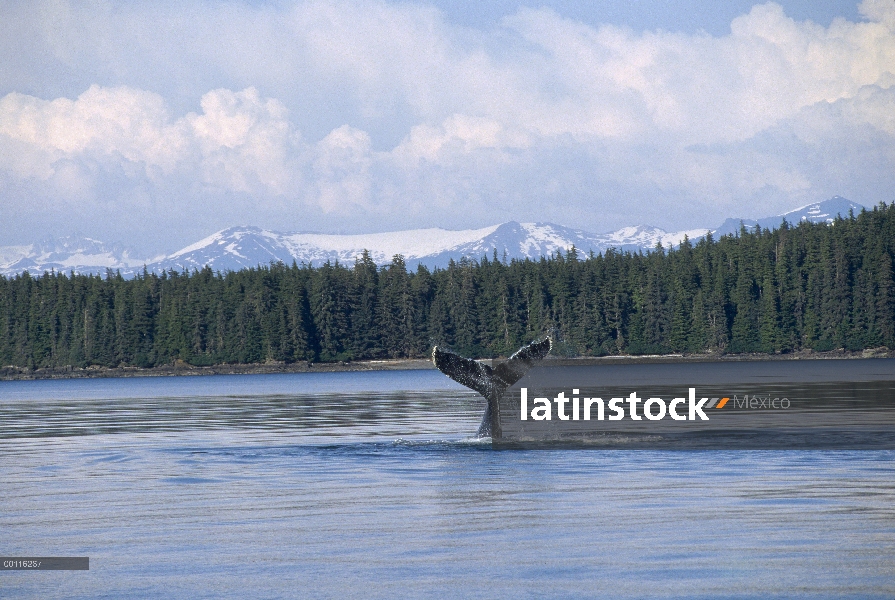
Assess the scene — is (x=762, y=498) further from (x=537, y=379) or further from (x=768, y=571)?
(x=537, y=379)

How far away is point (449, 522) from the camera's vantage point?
22.2 m

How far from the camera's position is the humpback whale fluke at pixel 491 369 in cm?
3188

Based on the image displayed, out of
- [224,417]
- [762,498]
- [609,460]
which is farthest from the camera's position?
[224,417]

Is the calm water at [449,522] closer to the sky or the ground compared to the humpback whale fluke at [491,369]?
closer to the ground

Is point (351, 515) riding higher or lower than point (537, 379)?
lower

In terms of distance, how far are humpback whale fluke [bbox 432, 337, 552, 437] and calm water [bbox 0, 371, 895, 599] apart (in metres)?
1.94

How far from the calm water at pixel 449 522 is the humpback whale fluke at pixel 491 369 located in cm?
194

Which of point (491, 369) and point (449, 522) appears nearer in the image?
point (449, 522)

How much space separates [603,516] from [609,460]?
9.85m

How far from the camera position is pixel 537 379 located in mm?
37438

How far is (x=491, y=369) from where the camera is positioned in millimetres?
33656

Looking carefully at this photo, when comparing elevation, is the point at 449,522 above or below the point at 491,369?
below

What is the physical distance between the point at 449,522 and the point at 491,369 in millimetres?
11684

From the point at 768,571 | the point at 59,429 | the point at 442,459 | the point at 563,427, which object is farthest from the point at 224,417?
the point at 768,571
